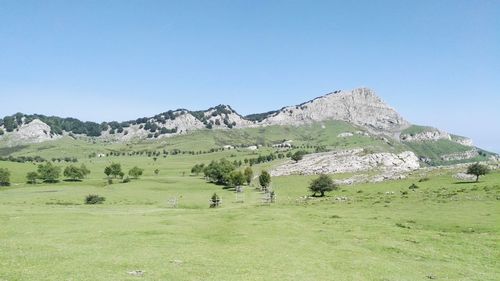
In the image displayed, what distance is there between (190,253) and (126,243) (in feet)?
28.4

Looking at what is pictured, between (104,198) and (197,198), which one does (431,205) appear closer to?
(197,198)

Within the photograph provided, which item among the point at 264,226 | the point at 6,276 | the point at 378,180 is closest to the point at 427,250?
the point at 264,226

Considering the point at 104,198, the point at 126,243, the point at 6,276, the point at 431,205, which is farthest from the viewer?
the point at 104,198

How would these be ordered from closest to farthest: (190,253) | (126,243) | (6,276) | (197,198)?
(6,276) → (190,253) → (126,243) → (197,198)

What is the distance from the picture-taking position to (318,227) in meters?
65.8

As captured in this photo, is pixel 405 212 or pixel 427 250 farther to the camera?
pixel 405 212

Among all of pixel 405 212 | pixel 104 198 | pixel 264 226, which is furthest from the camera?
pixel 104 198

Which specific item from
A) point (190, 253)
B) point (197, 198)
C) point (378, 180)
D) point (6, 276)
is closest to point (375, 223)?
point (190, 253)

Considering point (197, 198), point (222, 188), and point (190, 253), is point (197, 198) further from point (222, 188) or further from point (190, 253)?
point (190, 253)

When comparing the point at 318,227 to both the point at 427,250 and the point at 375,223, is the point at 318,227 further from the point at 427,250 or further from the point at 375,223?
the point at 427,250

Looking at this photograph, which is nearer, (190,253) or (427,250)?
(190,253)

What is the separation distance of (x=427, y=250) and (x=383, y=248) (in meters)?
4.80

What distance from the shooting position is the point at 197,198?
14525cm

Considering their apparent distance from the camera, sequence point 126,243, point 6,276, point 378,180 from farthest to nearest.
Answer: point 378,180
point 126,243
point 6,276
